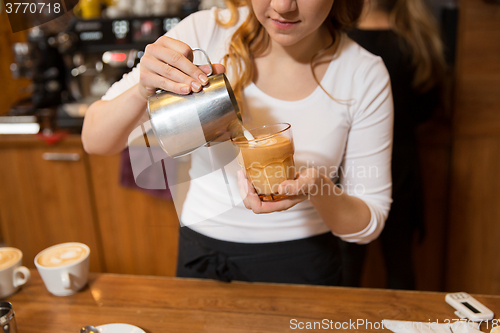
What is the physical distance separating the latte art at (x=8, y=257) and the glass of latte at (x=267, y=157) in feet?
1.95

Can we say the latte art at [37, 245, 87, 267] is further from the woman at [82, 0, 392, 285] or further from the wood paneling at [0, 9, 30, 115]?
the wood paneling at [0, 9, 30, 115]

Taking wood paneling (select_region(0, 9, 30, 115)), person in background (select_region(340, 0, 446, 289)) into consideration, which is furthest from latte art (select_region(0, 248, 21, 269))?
wood paneling (select_region(0, 9, 30, 115))

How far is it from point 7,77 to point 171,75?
262 centimetres

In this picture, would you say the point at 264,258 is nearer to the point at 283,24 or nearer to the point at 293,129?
the point at 293,129

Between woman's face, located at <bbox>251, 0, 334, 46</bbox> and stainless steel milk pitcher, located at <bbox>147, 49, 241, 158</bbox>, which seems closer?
stainless steel milk pitcher, located at <bbox>147, 49, 241, 158</bbox>

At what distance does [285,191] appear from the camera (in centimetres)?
80

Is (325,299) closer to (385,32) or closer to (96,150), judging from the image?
(96,150)

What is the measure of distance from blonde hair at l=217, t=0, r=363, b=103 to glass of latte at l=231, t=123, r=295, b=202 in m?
0.24

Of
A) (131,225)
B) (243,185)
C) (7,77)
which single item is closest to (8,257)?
(243,185)

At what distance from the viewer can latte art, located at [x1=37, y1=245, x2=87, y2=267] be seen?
3.20 feet

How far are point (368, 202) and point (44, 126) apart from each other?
1.87 m

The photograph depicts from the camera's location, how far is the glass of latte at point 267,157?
0.78m

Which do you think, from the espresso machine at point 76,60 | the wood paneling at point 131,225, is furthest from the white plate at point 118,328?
the espresso machine at point 76,60

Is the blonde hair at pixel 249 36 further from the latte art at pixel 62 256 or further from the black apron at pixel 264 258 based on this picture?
the latte art at pixel 62 256
